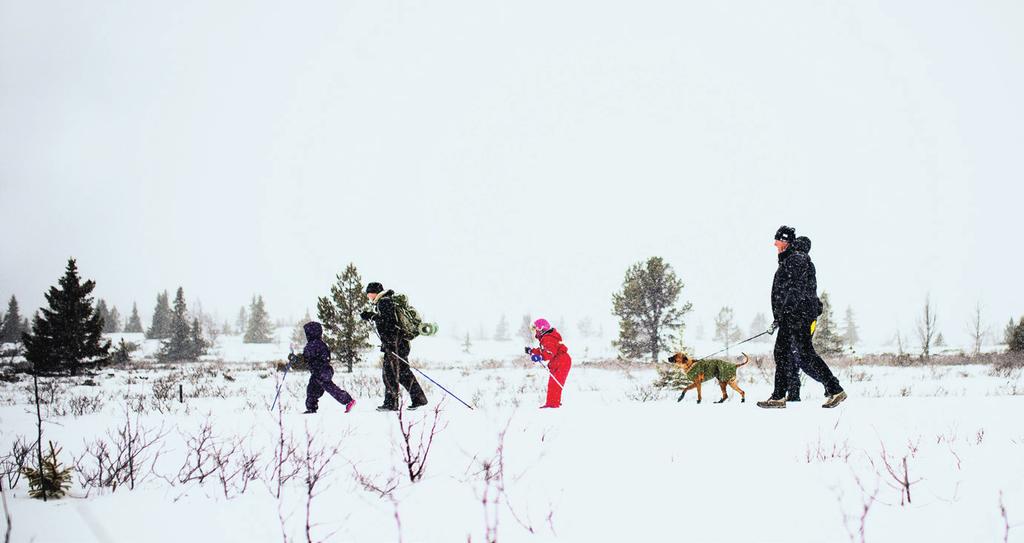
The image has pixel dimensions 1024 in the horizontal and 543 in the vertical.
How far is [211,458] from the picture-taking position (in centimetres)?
377

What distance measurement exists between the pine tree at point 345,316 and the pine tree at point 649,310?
1300 cm

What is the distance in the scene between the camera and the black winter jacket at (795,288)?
576cm

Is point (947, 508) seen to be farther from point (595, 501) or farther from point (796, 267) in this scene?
point (796, 267)

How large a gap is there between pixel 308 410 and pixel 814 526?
6499 millimetres

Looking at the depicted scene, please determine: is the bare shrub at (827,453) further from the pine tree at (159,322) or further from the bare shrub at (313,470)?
the pine tree at (159,322)

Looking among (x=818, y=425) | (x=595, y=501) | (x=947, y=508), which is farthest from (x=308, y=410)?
(x=947, y=508)

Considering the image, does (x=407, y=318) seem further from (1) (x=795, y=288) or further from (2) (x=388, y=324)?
(1) (x=795, y=288)

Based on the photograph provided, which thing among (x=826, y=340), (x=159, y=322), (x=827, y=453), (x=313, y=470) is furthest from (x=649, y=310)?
(x=159, y=322)

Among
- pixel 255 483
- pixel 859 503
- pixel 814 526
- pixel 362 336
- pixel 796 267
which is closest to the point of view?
pixel 814 526

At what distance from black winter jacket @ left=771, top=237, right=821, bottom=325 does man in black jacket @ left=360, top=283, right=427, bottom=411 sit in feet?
16.8

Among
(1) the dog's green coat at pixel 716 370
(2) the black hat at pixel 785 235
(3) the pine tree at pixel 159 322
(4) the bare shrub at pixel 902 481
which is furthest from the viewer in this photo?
(3) the pine tree at pixel 159 322

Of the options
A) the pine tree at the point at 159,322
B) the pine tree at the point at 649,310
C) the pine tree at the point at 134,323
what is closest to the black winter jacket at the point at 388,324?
the pine tree at the point at 649,310

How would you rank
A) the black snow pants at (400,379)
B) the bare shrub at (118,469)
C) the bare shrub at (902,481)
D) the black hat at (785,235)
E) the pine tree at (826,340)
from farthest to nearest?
the pine tree at (826,340)
the black snow pants at (400,379)
the black hat at (785,235)
the bare shrub at (118,469)
the bare shrub at (902,481)

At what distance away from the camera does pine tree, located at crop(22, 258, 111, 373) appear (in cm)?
2064
